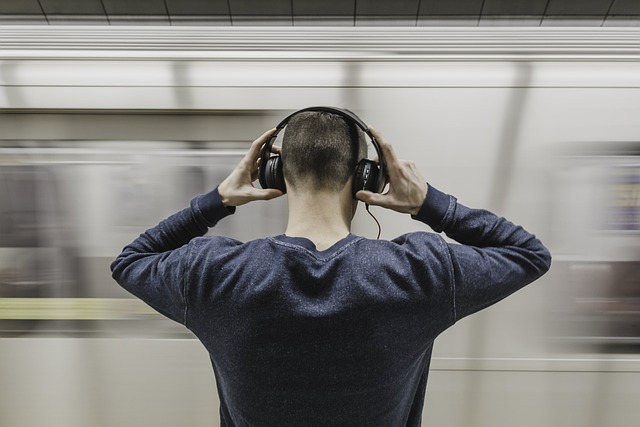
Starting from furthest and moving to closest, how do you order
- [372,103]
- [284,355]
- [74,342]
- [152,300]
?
1. [74,342]
2. [372,103]
3. [152,300]
4. [284,355]

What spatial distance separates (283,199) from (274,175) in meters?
0.85

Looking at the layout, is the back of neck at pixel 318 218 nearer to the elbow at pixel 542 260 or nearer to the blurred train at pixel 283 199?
the elbow at pixel 542 260

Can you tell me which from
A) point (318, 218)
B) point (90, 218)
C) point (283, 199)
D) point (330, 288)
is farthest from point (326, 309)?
point (90, 218)

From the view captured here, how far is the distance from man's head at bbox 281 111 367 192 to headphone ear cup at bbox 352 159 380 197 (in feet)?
0.04

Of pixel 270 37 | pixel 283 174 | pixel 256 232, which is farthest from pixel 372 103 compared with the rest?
pixel 283 174

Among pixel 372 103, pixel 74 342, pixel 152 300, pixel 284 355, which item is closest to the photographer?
pixel 284 355

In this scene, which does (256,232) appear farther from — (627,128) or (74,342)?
(627,128)

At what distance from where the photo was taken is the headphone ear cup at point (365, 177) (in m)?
0.85

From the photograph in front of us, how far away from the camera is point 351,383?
743 millimetres

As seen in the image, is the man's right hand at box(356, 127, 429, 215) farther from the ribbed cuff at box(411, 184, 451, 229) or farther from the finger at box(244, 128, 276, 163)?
→ the finger at box(244, 128, 276, 163)

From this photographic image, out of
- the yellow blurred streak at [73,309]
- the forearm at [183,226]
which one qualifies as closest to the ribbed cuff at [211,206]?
the forearm at [183,226]

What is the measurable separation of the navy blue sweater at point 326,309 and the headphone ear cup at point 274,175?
0.57 feet

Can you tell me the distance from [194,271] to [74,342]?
140 centimetres

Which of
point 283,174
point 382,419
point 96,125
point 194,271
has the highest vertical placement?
point 96,125
